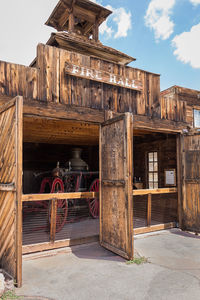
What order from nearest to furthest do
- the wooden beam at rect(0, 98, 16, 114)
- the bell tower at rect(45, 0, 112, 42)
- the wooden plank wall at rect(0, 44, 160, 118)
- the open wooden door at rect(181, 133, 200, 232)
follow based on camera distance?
the wooden beam at rect(0, 98, 16, 114) < the wooden plank wall at rect(0, 44, 160, 118) < the open wooden door at rect(181, 133, 200, 232) < the bell tower at rect(45, 0, 112, 42)

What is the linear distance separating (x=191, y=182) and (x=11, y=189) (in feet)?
15.7

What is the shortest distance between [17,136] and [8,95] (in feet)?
3.85

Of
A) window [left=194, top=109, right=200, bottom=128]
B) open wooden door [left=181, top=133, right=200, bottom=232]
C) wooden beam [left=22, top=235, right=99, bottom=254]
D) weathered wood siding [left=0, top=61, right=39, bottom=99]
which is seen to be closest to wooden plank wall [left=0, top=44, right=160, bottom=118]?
weathered wood siding [left=0, top=61, right=39, bottom=99]

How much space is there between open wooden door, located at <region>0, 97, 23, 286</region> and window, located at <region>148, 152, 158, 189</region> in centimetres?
610

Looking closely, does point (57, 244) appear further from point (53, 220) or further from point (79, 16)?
point (79, 16)

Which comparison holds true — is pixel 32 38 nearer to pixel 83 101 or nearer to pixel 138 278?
pixel 83 101

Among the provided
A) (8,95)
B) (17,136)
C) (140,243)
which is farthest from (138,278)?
(8,95)

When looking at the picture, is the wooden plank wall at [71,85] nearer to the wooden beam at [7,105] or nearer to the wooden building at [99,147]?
the wooden building at [99,147]

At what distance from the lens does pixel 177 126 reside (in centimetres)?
680

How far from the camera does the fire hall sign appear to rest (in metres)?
4.98

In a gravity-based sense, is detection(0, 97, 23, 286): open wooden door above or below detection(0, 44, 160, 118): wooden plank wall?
below

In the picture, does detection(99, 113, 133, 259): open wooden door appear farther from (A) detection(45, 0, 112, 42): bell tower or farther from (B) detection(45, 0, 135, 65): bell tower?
(A) detection(45, 0, 112, 42): bell tower

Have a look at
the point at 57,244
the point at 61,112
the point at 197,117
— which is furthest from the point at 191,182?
the point at 197,117

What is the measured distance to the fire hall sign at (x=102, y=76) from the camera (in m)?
4.98
